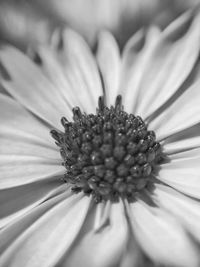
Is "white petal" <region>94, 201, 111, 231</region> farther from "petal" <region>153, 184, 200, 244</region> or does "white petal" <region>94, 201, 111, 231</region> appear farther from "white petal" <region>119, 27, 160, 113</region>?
"white petal" <region>119, 27, 160, 113</region>

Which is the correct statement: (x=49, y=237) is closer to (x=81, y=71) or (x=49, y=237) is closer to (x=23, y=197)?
(x=23, y=197)

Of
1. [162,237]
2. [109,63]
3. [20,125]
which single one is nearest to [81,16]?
[109,63]

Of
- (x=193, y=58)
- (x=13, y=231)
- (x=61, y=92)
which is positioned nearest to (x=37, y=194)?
(x=13, y=231)

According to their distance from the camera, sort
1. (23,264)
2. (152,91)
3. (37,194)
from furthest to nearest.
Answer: (152,91), (37,194), (23,264)

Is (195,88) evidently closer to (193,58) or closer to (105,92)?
(193,58)

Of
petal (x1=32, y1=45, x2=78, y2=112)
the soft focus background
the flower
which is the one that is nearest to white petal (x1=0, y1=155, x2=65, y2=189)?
the flower

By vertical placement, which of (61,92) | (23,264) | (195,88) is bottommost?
(23,264)

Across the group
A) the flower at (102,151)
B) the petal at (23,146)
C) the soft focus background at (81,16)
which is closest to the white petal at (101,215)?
the flower at (102,151)
